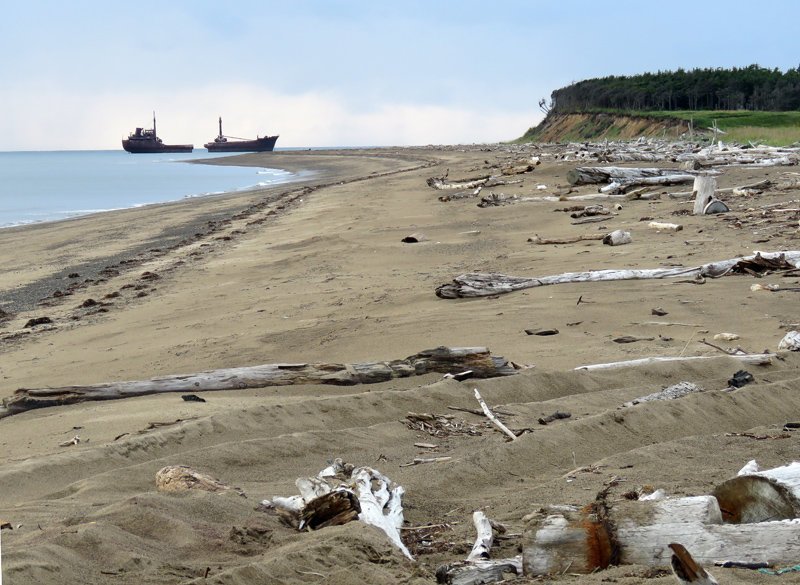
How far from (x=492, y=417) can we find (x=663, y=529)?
89.2 inches

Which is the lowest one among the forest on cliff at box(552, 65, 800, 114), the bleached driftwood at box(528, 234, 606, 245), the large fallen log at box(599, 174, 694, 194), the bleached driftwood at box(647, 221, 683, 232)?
the bleached driftwood at box(528, 234, 606, 245)

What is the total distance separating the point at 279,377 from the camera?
6.23m

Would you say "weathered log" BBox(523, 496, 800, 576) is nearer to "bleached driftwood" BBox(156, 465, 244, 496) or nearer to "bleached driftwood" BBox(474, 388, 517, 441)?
"bleached driftwood" BBox(156, 465, 244, 496)

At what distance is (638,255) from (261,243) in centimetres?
772

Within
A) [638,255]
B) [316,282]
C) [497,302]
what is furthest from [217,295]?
[638,255]

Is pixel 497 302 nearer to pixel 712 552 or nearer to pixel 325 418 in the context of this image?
pixel 325 418

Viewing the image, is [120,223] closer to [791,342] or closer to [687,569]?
[791,342]

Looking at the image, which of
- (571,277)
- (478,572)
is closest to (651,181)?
(571,277)

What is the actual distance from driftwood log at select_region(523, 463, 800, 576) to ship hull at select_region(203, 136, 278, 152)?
402 ft

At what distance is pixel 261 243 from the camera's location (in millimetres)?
16125

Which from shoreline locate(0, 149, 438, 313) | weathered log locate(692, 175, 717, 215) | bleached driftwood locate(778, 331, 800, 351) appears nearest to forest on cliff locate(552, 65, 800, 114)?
shoreline locate(0, 149, 438, 313)

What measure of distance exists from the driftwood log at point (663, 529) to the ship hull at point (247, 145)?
402ft

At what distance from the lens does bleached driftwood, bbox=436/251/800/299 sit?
881 centimetres

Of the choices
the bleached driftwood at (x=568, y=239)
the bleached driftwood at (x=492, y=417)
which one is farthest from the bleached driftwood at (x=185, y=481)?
the bleached driftwood at (x=568, y=239)
